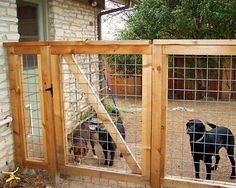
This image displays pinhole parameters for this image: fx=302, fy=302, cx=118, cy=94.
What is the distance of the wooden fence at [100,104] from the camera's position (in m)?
2.95

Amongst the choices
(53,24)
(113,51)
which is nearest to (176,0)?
(53,24)

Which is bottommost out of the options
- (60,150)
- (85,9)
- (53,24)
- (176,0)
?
(60,150)

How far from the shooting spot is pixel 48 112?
3.50 metres

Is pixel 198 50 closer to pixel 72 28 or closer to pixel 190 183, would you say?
pixel 190 183

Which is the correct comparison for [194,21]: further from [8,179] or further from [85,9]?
[8,179]

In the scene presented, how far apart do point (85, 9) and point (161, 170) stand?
4508 mm

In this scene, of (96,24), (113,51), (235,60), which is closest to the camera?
(113,51)

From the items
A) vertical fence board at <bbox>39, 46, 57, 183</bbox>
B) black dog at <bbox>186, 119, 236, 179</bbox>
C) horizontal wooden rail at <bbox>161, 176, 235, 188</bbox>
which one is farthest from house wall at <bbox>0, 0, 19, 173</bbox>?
black dog at <bbox>186, 119, 236, 179</bbox>

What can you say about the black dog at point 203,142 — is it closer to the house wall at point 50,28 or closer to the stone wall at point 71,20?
the house wall at point 50,28

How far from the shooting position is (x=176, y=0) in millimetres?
8922

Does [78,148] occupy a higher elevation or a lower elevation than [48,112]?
lower

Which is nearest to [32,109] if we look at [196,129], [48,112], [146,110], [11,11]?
[48,112]

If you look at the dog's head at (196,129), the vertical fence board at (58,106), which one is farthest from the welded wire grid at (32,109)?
the dog's head at (196,129)

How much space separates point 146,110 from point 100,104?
21.6 inches
